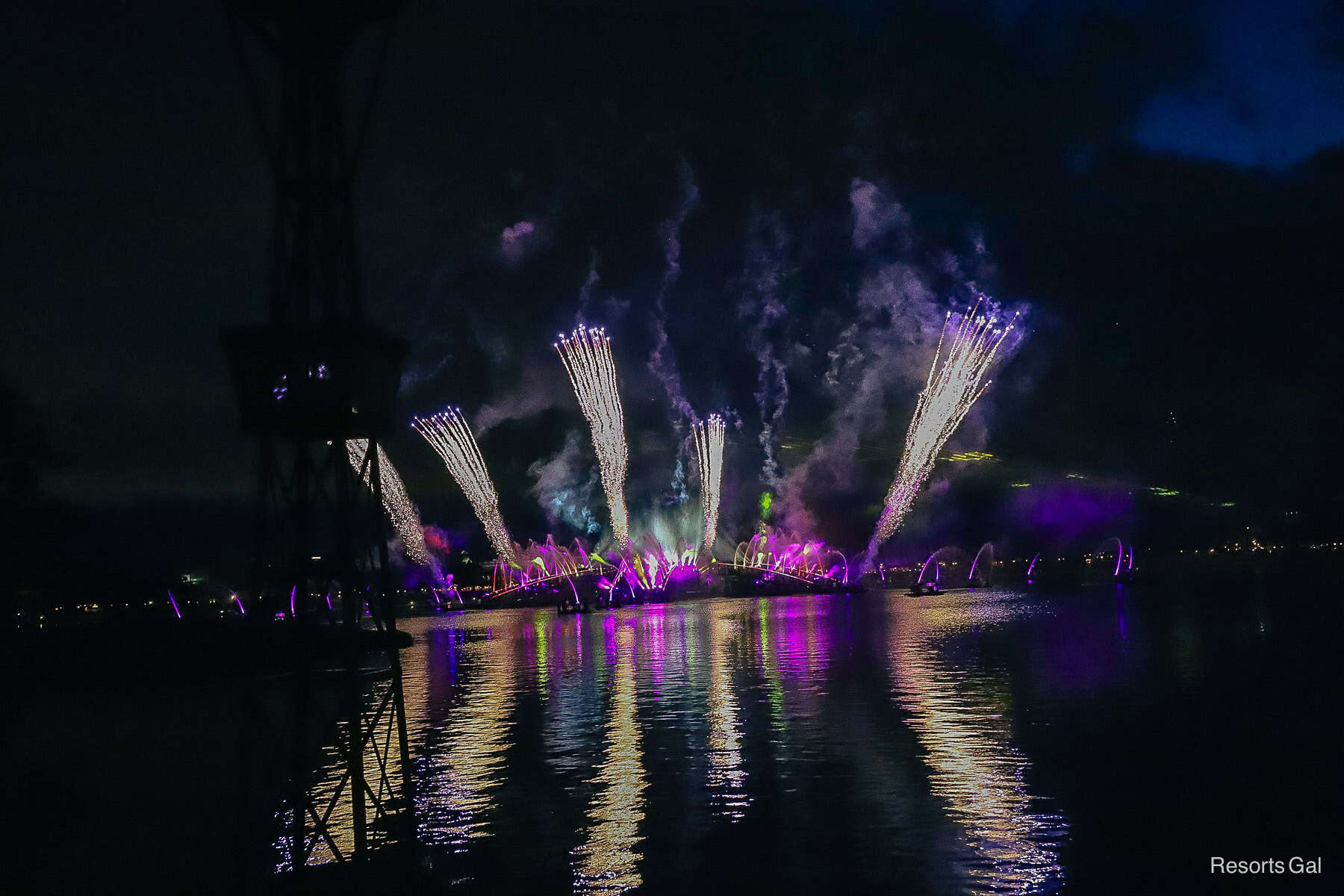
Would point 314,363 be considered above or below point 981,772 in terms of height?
above

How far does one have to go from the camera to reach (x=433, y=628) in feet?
372

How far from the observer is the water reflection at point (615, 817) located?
17.3 meters

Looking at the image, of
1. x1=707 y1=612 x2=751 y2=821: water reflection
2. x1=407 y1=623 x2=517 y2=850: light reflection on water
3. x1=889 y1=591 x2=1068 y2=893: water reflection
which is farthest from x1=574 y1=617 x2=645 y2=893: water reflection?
x1=889 y1=591 x2=1068 y2=893: water reflection

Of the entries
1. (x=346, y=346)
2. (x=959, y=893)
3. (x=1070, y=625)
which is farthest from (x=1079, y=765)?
(x=1070, y=625)

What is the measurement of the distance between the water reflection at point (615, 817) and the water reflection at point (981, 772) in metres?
5.15

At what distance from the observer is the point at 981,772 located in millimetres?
23812

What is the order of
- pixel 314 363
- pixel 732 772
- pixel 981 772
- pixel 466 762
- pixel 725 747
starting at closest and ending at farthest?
pixel 314 363 < pixel 981 772 < pixel 732 772 < pixel 466 762 < pixel 725 747

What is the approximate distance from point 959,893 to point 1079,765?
33.0 feet

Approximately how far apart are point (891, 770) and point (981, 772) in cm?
184

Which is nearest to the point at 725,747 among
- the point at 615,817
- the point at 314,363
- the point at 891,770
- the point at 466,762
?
the point at 891,770

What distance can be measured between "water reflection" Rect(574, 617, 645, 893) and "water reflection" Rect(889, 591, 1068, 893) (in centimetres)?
515

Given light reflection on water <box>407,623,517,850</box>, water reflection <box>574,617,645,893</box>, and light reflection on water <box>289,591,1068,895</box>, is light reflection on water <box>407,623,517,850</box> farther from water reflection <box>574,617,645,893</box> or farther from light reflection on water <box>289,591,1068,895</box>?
water reflection <box>574,617,645,893</box>

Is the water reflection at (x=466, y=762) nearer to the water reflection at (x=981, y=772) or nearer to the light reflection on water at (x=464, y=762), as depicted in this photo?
A: the light reflection on water at (x=464, y=762)

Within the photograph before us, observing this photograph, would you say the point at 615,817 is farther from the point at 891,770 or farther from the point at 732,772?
the point at 891,770
